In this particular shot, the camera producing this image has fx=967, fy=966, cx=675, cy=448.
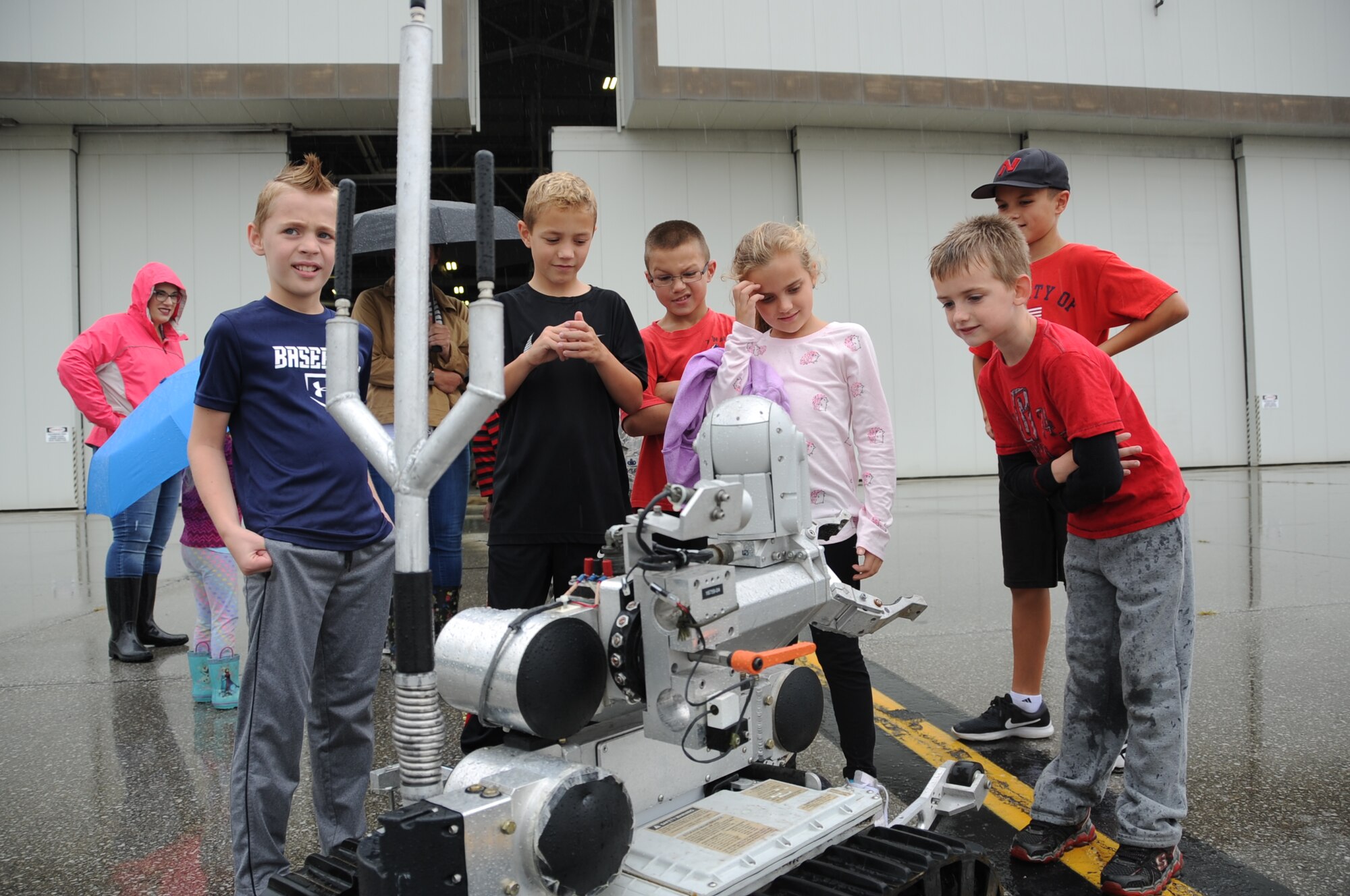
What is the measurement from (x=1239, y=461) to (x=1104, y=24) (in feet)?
25.0

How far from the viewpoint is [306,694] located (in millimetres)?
2365

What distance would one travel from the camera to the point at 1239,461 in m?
16.6

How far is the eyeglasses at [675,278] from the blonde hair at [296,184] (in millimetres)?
1425

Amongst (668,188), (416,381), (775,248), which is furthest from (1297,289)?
(416,381)

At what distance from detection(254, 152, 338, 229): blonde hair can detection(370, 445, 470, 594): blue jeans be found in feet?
7.15

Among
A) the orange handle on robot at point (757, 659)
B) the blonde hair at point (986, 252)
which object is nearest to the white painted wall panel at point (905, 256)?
the blonde hair at point (986, 252)

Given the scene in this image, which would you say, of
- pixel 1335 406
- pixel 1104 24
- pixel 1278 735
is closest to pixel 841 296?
pixel 1104 24

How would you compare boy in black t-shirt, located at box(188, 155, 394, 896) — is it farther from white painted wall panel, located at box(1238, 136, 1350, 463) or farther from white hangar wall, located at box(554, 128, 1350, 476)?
white painted wall panel, located at box(1238, 136, 1350, 463)

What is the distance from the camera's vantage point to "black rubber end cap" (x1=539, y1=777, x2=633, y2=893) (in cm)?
168

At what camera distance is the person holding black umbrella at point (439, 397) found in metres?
4.48

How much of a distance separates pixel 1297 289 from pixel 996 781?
16622 millimetres

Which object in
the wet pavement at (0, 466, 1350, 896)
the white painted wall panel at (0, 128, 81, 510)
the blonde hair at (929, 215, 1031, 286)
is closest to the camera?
the blonde hair at (929, 215, 1031, 286)

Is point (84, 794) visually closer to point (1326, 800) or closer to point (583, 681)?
point (583, 681)

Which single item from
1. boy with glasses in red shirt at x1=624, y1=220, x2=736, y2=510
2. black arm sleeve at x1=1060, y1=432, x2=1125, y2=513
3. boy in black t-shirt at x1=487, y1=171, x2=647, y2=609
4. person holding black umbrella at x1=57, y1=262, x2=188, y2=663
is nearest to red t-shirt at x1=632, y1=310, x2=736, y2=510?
boy with glasses in red shirt at x1=624, y1=220, x2=736, y2=510
